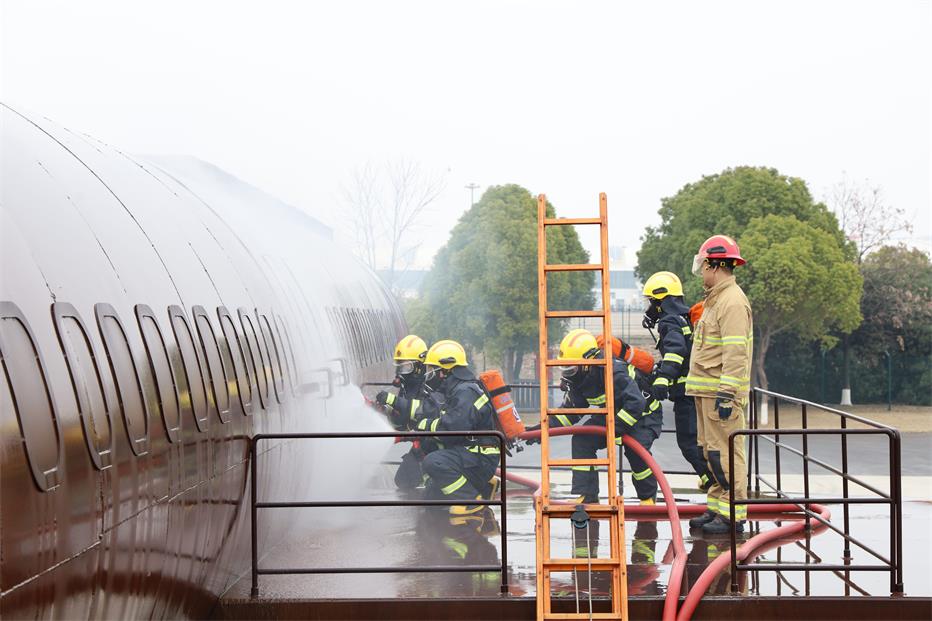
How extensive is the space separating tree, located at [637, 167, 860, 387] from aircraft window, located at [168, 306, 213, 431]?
25311mm

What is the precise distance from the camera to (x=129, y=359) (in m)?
4.59

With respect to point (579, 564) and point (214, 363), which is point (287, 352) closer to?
point (214, 363)

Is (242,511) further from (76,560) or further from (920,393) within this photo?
(920,393)

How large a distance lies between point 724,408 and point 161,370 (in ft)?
13.9

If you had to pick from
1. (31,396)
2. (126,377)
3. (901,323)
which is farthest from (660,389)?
(901,323)

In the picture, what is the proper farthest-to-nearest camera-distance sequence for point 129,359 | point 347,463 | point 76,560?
point 347,463 < point 129,359 < point 76,560

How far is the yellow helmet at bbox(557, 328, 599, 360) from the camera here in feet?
28.2

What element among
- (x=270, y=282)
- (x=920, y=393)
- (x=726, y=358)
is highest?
(x=270, y=282)

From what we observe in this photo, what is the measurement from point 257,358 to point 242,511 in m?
1.08

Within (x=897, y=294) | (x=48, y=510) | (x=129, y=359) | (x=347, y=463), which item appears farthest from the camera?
(x=897, y=294)

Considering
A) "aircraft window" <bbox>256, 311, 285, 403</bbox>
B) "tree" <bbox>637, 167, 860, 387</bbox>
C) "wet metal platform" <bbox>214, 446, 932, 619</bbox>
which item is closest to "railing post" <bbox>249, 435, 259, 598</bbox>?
"wet metal platform" <bbox>214, 446, 932, 619</bbox>

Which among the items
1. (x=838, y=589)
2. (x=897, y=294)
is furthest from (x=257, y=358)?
(x=897, y=294)

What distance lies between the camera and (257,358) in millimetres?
7191

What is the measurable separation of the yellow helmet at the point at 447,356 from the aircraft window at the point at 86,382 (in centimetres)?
524
